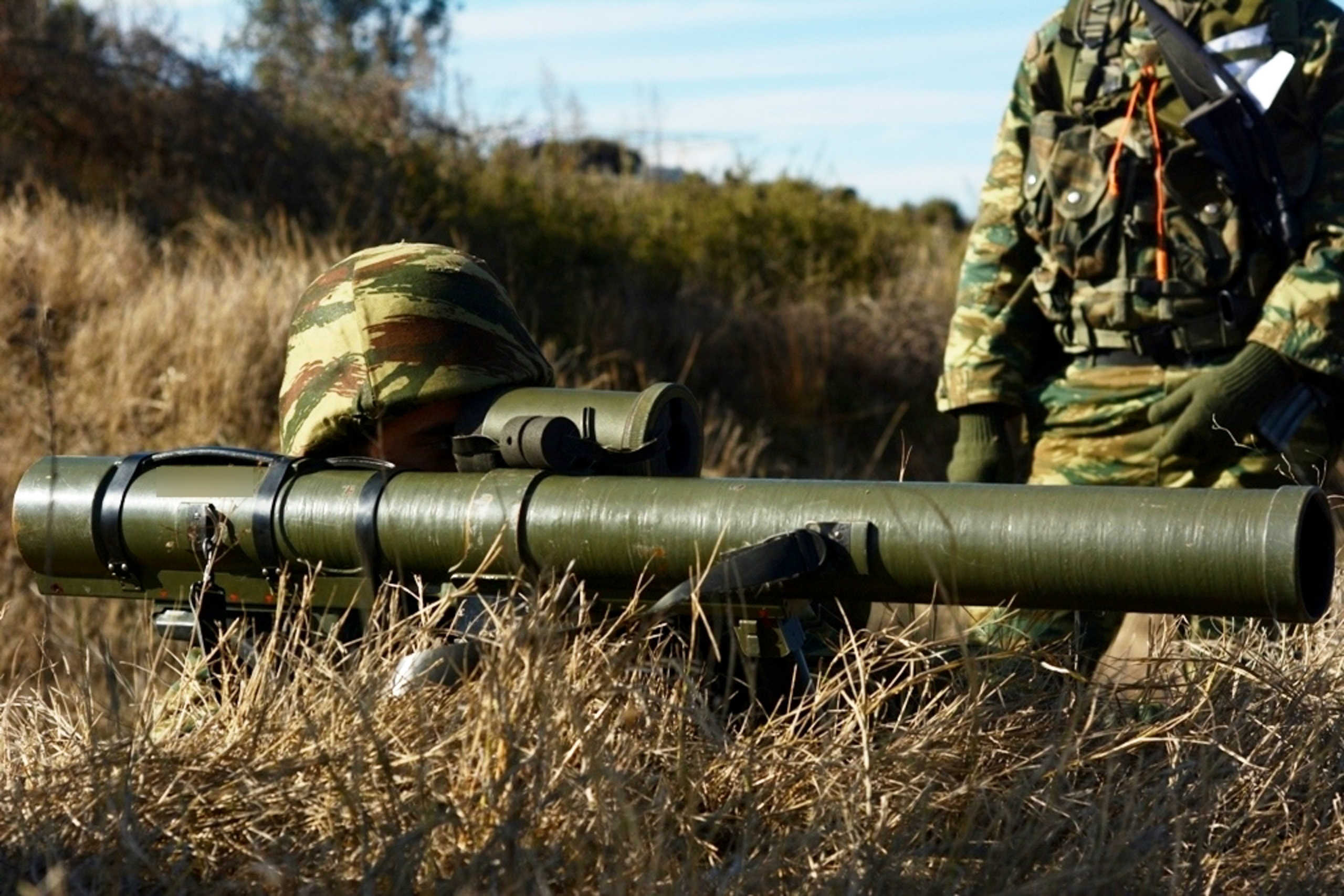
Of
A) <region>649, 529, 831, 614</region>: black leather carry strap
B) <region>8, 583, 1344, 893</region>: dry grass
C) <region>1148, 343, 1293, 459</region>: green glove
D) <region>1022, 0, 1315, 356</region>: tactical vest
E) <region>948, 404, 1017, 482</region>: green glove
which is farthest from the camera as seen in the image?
<region>948, 404, 1017, 482</region>: green glove

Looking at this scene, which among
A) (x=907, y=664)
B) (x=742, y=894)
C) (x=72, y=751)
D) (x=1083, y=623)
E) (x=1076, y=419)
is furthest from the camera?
(x=1076, y=419)

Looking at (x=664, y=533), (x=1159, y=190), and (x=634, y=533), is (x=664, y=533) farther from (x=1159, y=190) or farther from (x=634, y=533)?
(x=1159, y=190)

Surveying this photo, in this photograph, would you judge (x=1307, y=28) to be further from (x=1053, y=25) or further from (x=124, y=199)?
(x=124, y=199)

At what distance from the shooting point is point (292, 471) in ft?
8.58

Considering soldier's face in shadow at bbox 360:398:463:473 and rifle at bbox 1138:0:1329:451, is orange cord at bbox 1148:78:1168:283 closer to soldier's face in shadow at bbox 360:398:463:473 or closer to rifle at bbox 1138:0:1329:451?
rifle at bbox 1138:0:1329:451

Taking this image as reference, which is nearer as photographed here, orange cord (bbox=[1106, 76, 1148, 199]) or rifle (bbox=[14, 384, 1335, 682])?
rifle (bbox=[14, 384, 1335, 682])

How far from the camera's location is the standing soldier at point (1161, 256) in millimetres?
3992

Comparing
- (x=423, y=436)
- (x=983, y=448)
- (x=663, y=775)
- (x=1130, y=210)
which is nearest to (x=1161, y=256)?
(x=1130, y=210)

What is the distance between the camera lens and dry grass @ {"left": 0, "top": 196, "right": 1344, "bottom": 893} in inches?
79.5

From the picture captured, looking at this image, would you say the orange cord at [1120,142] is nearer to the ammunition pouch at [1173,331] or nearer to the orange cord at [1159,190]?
the orange cord at [1159,190]

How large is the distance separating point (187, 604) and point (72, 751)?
40 centimetres

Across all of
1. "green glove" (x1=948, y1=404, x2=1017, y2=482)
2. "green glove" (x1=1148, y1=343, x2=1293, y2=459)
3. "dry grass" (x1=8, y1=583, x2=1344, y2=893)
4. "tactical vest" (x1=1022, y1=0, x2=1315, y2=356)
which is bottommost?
"dry grass" (x1=8, y1=583, x2=1344, y2=893)

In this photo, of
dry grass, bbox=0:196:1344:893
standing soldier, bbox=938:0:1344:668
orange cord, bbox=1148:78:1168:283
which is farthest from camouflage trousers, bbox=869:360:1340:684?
dry grass, bbox=0:196:1344:893

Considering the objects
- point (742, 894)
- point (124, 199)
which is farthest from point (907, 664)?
point (124, 199)
